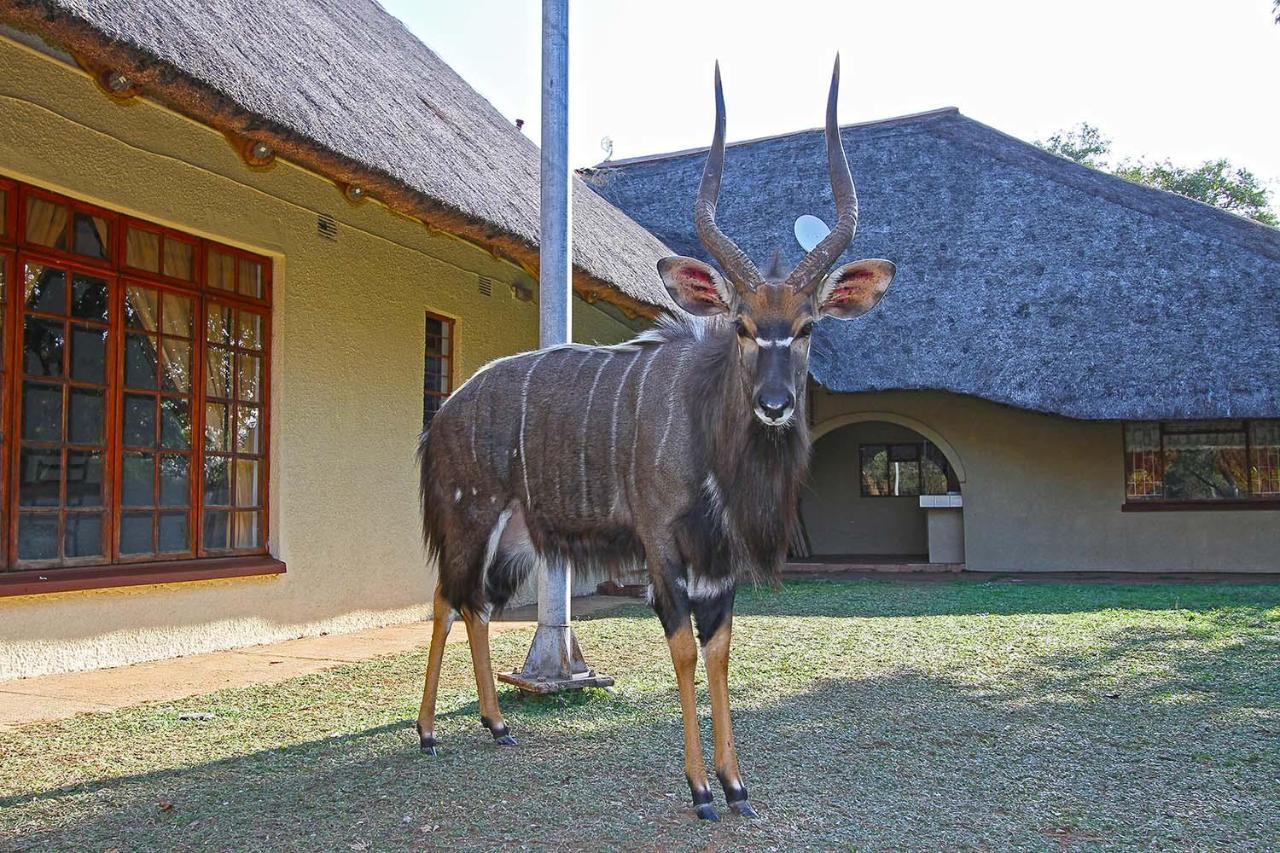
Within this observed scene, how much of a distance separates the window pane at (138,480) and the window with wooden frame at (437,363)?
2.92 meters

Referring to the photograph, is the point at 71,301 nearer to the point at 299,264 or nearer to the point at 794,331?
the point at 299,264

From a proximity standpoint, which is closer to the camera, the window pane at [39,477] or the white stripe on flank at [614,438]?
the white stripe on flank at [614,438]

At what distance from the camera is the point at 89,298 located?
19.5ft

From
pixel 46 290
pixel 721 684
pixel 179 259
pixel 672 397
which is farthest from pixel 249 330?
pixel 721 684

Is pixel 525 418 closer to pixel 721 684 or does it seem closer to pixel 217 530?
pixel 721 684

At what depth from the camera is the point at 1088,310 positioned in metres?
13.1

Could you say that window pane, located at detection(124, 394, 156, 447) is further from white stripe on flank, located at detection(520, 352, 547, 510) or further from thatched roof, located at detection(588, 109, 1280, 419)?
thatched roof, located at detection(588, 109, 1280, 419)

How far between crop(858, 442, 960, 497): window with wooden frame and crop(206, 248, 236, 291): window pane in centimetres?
1238

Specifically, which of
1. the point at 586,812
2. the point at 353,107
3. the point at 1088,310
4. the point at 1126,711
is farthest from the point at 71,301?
the point at 1088,310

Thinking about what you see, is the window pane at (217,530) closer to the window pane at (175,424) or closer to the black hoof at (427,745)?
the window pane at (175,424)

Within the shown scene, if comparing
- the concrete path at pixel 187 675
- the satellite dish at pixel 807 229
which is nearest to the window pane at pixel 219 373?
the concrete path at pixel 187 675

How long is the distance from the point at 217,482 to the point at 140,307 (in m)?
1.24

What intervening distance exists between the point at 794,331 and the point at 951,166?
12.9 meters

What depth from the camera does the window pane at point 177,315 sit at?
6.47 metres
